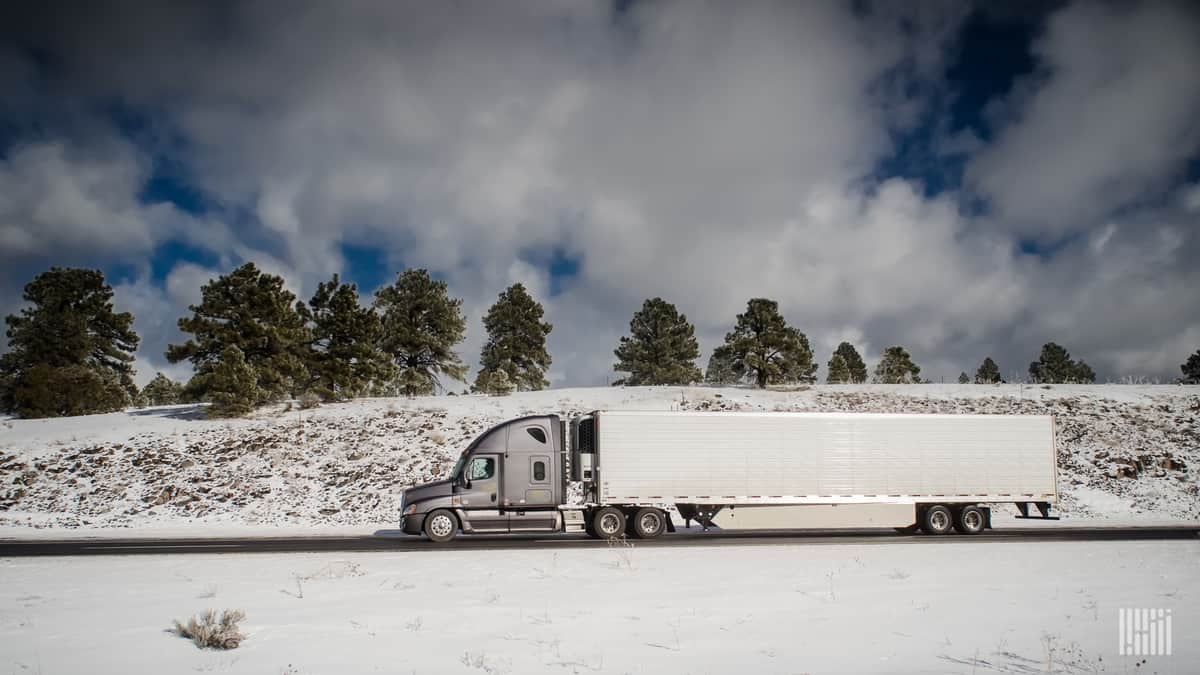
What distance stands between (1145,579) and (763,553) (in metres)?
7.61

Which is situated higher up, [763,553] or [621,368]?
[621,368]

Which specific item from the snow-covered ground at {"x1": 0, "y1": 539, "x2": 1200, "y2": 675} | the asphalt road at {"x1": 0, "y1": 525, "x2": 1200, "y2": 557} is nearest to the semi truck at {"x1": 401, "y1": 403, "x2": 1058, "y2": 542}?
the asphalt road at {"x1": 0, "y1": 525, "x2": 1200, "y2": 557}

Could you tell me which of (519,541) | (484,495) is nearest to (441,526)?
(484,495)

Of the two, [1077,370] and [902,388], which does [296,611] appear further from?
[1077,370]

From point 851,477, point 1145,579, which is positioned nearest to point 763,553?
point 851,477

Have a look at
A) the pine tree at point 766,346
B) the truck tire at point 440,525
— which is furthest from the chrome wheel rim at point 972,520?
the pine tree at point 766,346

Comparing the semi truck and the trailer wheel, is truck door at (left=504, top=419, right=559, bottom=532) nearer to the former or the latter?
the semi truck

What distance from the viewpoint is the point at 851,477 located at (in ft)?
73.0

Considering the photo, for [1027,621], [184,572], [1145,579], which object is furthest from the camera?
[184,572]

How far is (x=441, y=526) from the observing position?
70.2 ft

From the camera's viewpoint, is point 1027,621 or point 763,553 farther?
point 763,553

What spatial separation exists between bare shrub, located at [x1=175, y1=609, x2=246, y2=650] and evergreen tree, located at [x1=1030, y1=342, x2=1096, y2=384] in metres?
104

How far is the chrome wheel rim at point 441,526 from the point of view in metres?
21.3

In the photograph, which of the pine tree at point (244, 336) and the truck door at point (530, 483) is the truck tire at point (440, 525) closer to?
the truck door at point (530, 483)
